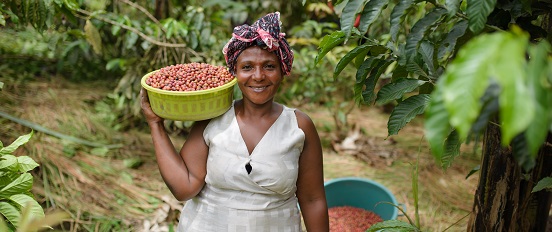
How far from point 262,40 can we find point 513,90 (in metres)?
0.89

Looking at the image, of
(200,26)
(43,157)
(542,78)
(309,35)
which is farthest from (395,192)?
(542,78)

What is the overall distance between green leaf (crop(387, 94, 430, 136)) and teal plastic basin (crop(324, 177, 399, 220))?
132 centimetres

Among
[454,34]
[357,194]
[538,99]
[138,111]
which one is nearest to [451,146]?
[454,34]

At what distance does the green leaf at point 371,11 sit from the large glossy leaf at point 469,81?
0.54 m

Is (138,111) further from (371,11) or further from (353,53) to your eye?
(371,11)

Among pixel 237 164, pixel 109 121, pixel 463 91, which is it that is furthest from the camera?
pixel 109 121

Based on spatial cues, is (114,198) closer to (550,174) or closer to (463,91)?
(550,174)

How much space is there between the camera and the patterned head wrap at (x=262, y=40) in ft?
4.53

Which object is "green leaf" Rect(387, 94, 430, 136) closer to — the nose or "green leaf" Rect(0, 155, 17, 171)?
the nose

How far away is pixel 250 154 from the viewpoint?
1502 mm

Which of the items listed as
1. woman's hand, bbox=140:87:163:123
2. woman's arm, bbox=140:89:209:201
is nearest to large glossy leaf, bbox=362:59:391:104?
woman's arm, bbox=140:89:209:201

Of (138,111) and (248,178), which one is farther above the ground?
(248,178)

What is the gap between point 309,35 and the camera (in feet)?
11.5

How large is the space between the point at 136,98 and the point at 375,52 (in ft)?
6.61
